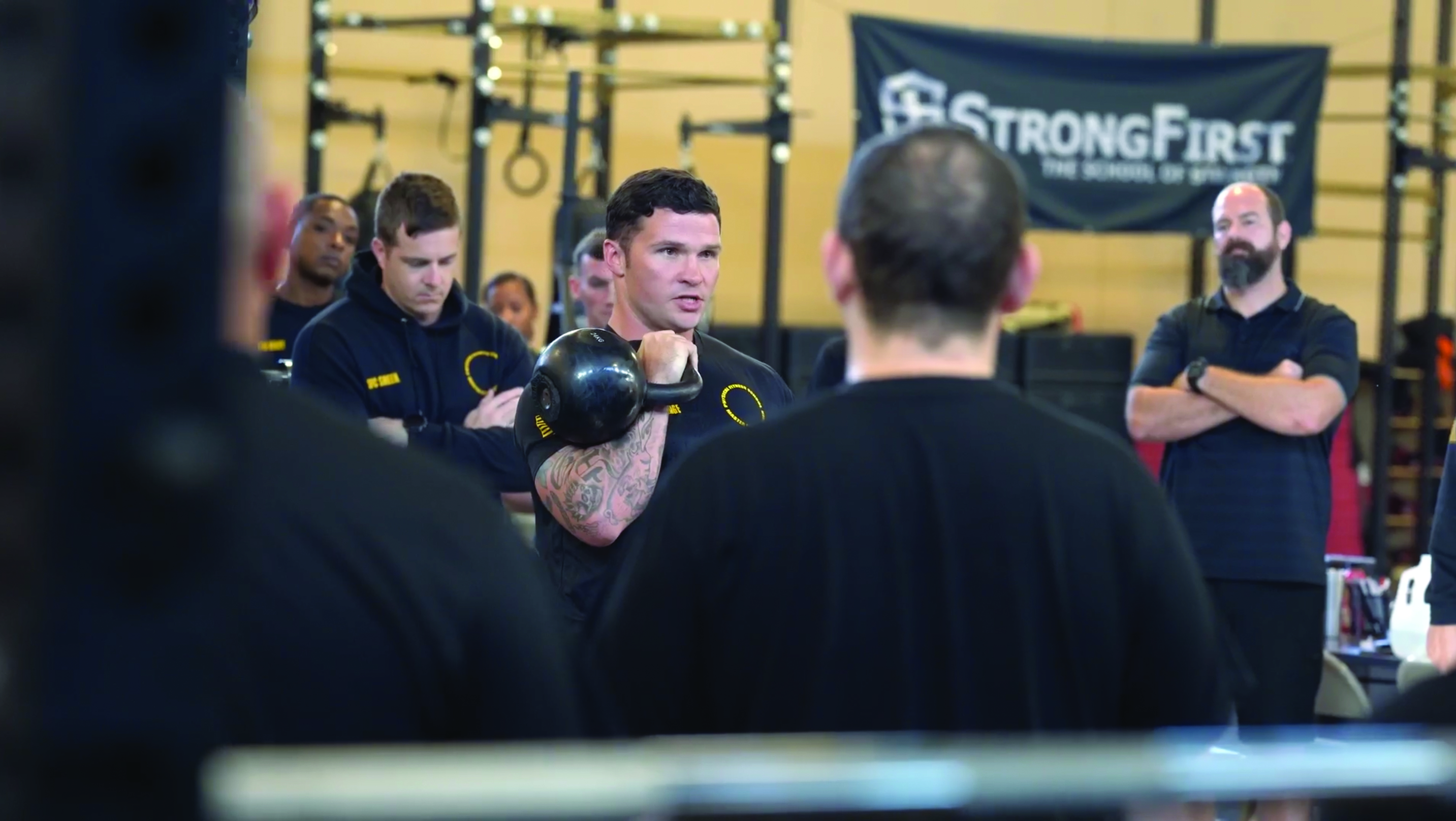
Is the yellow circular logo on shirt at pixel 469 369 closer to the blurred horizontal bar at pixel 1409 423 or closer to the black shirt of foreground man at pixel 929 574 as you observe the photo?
the black shirt of foreground man at pixel 929 574

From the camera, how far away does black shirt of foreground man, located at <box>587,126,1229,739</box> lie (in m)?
1.93

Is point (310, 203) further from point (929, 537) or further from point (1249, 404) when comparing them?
point (929, 537)

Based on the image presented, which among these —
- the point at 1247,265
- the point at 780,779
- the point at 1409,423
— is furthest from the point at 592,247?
the point at 1409,423

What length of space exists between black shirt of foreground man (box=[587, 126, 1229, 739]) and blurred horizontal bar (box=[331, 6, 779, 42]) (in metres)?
6.85

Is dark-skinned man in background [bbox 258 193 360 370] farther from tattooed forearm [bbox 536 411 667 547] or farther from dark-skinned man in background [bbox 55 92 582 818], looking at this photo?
dark-skinned man in background [bbox 55 92 582 818]

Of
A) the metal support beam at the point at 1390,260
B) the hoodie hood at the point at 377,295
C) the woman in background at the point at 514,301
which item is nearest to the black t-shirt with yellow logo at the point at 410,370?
the hoodie hood at the point at 377,295

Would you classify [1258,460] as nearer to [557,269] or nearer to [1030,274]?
[557,269]

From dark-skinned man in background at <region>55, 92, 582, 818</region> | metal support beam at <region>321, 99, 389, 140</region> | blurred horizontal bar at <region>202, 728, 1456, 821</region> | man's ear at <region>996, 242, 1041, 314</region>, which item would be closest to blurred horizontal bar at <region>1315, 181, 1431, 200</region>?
metal support beam at <region>321, 99, 389, 140</region>

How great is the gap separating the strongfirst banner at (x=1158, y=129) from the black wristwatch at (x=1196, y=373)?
408cm

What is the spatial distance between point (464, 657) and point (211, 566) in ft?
2.65

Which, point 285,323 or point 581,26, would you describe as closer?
point 285,323

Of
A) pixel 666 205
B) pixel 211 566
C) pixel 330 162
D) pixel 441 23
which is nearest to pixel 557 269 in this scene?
pixel 441 23

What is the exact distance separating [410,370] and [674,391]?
1.55 metres

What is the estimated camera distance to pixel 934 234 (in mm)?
1949
